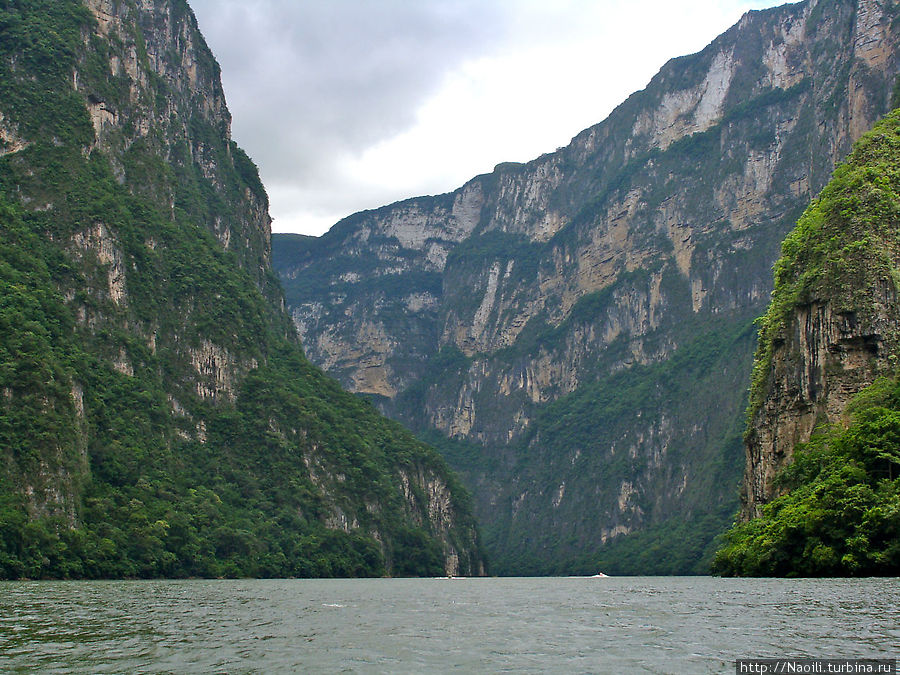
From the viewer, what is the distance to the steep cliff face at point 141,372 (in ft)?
346

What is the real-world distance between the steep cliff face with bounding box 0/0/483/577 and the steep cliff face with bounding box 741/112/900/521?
62.8 meters

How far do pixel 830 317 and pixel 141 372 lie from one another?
308ft

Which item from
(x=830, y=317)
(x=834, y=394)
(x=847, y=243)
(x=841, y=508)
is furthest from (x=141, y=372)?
(x=841, y=508)

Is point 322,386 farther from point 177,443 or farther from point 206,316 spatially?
point 177,443

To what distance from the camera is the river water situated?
87.6 feet

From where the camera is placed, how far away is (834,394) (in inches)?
3004

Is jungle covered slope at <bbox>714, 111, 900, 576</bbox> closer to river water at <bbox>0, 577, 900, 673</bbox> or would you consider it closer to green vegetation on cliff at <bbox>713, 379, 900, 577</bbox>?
green vegetation on cliff at <bbox>713, 379, 900, 577</bbox>

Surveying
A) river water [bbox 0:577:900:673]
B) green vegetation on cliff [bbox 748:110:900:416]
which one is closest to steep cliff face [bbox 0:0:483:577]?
river water [bbox 0:577:900:673]

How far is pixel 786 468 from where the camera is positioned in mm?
75250

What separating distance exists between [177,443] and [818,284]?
91029 millimetres

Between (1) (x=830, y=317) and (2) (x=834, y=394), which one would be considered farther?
(1) (x=830, y=317)

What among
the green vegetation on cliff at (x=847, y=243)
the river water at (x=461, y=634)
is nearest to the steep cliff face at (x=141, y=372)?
the river water at (x=461, y=634)

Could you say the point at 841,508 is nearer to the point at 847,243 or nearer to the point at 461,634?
the point at 461,634

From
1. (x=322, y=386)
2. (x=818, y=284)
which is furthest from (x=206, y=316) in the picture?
(x=818, y=284)
